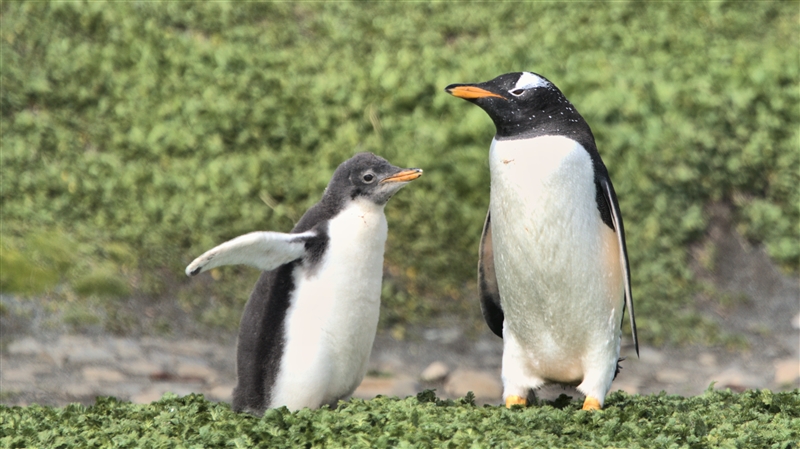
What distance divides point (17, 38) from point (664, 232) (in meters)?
5.74

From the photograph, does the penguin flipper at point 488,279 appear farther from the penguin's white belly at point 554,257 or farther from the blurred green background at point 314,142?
the blurred green background at point 314,142

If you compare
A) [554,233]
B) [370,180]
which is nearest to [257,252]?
[370,180]

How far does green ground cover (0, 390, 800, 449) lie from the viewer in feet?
11.0

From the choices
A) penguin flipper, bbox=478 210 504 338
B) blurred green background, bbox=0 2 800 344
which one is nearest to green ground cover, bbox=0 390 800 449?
penguin flipper, bbox=478 210 504 338

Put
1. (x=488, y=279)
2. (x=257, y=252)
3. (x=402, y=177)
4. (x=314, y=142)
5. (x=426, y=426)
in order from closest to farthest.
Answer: (x=426, y=426), (x=257, y=252), (x=402, y=177), (x=488, y=279), (x=314, y=142)

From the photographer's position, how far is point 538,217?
3.69m

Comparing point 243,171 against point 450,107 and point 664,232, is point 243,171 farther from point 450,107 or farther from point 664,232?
point 664,232

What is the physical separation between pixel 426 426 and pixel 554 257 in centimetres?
83

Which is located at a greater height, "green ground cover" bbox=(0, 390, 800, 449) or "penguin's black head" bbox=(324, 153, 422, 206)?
"penguin's black head" bbox=(324, 153, 422, 206)

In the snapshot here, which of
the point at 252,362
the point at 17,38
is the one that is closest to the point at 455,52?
the point at 17,38

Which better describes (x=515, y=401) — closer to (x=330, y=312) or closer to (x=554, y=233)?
(x=554, y=233)

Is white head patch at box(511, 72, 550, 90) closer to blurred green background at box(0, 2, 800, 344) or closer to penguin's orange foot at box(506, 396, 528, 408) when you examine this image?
penguin's orange foot at box(506, 396, 528, 408)

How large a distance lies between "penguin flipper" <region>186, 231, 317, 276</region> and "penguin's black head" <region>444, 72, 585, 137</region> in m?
0.84

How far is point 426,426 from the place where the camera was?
341 cm
